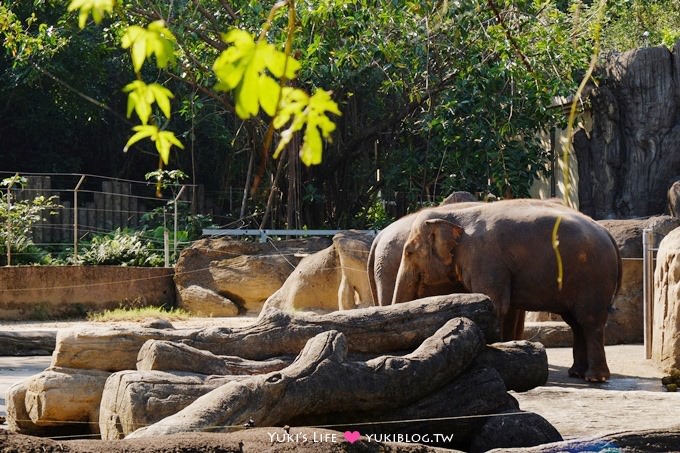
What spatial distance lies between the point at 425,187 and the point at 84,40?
7.88m

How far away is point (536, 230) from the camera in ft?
33.7

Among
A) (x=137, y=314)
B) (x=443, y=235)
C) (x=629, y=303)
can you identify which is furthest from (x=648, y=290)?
(x=137, y=314)

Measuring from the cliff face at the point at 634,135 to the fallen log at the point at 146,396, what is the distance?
13.4m

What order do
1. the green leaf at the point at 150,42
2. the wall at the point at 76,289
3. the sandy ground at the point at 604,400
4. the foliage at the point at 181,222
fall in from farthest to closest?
1. the foliage at the point at 181,222
2. the wall at the point at 76,289
3. the sandy ground at the point at 604,400
4. the green leaf at the point at 150,42

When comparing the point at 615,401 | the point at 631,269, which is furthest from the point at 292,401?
the point at 631,269

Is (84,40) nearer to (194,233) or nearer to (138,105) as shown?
(194,233)

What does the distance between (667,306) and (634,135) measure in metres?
9.20

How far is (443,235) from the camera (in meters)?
10.7

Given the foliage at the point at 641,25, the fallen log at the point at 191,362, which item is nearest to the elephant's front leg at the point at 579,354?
the fallen log at the point at 191,362

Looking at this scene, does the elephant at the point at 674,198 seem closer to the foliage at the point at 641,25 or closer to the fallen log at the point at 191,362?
the foliage at the point at 641,25

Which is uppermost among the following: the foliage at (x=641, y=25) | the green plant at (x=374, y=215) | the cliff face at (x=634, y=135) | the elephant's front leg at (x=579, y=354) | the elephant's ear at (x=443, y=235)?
the foliage at (x=641, y=25)

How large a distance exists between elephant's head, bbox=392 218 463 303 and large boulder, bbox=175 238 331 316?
7.48m

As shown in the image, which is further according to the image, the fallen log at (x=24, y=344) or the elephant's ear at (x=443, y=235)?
the fallen log at (x=24, y=344)

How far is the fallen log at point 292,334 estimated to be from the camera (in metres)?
7.57
